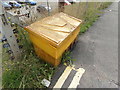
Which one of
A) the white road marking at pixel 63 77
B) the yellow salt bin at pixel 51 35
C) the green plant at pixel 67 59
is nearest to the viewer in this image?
the yellow salt bin at pixel 51 35

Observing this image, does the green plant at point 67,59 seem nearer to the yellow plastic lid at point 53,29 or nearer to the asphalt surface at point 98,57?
the asphalt surface at point 98,57

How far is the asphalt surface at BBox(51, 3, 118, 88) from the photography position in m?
2.02

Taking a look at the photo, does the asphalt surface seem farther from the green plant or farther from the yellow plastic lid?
the yellow plastic lid

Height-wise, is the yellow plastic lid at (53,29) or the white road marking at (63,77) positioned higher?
the yellow plastic lid at (53,29)

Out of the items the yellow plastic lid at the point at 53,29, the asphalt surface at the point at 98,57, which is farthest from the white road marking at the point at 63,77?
the yellow plastic lid at the point at 53,29

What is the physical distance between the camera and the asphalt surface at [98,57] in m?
2.02

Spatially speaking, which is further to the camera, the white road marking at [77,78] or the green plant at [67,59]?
the green plant at [67,59]

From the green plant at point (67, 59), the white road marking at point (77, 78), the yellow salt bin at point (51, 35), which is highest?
the yellow salt bin at point (51, 35)

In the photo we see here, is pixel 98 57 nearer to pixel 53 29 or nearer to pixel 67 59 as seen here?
pixel 67 59

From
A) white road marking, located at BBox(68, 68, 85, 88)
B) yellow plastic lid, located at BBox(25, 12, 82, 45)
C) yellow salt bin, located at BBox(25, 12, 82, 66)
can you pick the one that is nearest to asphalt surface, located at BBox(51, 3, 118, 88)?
white road marking, located at BBox(68, 68, 85, 88)

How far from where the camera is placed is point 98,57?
262cm

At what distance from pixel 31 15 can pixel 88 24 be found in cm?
302

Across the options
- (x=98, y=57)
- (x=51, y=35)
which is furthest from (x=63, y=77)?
(x=98, y=57)

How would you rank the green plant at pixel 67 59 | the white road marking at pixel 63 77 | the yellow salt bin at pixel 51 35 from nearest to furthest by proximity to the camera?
the yellow salt bin at pixel 51 35
the white road marking at pixel 63 77
the green plant at pixel 67 59
